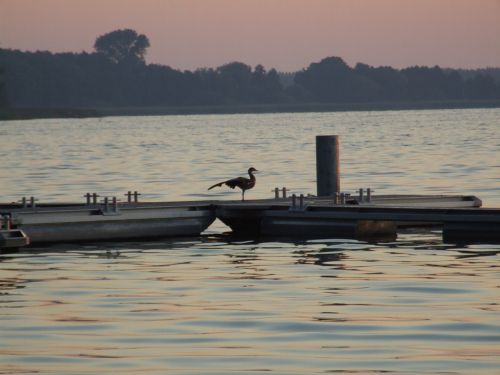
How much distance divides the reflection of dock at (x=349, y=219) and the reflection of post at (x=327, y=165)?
5.57 feet

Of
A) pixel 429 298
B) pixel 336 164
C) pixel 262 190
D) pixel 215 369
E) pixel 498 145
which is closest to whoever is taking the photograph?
pixel 215 369

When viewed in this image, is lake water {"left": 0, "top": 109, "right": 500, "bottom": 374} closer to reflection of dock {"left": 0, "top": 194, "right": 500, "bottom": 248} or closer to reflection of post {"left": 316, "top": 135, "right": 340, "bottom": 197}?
reflection of dock {"left": 0, "top": 194, "right": 500, "bottom": 248}

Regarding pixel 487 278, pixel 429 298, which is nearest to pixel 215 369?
pixel 429 298

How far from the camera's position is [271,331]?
15.9m

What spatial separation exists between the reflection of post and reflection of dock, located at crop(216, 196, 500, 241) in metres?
1.70

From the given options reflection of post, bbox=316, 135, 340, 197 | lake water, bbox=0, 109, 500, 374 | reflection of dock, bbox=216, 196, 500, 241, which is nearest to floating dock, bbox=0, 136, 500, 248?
reflection of dock, bbox=216, 196, 500, 241

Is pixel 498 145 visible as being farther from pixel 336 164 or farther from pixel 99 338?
pixel 99 338

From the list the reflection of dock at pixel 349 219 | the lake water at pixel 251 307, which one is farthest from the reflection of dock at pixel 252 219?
the lake water at pixel 251 307

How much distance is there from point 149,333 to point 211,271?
6.21m

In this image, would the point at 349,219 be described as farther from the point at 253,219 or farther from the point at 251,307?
the point at 251,307

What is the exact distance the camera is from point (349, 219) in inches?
1071

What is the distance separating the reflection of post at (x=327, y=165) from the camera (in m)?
31.0

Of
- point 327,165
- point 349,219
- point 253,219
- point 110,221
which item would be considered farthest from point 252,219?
point 327,165

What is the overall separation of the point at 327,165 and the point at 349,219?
158 inches
